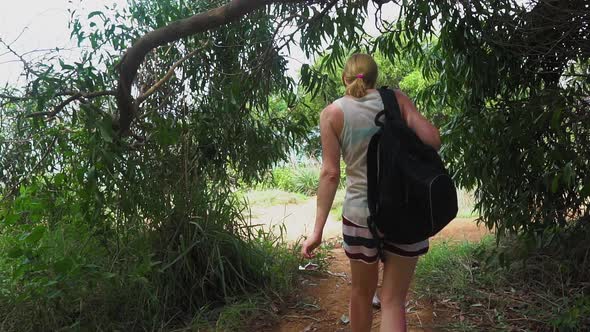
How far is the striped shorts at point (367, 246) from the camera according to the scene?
2.12 meters

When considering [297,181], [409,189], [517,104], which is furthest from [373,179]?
[297,181]

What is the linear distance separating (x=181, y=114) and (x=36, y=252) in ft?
4.75

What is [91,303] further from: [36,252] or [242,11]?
[242,11]

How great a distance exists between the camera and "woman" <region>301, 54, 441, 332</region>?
213 cm

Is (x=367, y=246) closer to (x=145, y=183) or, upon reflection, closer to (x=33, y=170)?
(x=145, y=183)

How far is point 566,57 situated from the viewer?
3260mm

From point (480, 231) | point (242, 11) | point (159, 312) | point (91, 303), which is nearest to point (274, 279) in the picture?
point (159, 312)

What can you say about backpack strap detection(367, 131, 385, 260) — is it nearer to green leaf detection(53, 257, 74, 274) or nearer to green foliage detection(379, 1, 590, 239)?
green foliage detection(379, 1, 590, 239)

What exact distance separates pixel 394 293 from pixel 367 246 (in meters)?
0.27

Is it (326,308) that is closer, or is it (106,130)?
(106,130)

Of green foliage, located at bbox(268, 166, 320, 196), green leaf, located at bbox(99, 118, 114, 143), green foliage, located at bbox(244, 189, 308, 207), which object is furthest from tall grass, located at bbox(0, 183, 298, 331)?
green foliage, located at bbox(268, 166, 320, 196)

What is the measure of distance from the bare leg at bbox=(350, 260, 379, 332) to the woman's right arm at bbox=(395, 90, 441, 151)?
2.02ft

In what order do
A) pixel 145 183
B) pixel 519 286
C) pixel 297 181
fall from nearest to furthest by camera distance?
1. pixel 145 183
2. pixel 519 286
3. pixel 297 181

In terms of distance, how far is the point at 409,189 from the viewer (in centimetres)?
200
